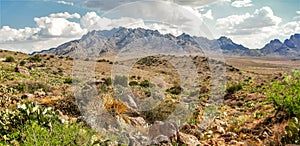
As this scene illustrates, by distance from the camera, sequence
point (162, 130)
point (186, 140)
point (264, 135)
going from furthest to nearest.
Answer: point (162, 130), point (264, 135), point (186, 140)

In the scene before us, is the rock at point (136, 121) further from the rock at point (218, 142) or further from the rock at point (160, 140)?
the rock at point (218, 142)

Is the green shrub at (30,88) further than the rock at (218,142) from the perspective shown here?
Yes

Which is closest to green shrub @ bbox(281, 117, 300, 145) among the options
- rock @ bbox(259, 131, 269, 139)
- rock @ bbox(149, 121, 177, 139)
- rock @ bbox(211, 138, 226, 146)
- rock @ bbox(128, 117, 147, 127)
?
rock @ bbox(259, 131, 269, 139)

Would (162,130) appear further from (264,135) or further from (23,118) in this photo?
(23,118)

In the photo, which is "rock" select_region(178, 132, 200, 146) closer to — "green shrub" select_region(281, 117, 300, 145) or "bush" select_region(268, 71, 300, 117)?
"green shrub" select_region(281, 117, 300, 145)

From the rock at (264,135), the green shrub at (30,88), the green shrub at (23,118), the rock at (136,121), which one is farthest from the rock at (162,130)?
the green shrub at (30,88)

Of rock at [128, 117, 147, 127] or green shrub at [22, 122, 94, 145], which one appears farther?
rock at [128, 117, 147, 127]

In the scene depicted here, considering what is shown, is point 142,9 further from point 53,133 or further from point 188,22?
point 53,133

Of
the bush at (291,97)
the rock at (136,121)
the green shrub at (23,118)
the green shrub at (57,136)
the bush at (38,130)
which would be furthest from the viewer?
the rock at (136,121)

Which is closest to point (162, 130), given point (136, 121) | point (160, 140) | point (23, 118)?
point (160, 140)

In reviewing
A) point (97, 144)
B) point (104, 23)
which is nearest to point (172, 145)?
point (97, 144)

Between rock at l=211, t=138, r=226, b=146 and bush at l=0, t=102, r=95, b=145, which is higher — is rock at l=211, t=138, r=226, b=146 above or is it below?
below

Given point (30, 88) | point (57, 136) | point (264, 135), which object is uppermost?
point (57, 136)

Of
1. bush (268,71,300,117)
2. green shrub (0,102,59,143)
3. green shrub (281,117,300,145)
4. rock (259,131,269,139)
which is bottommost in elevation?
rock (259,131,269,139)
